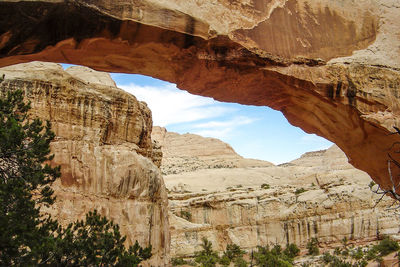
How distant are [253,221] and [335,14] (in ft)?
109

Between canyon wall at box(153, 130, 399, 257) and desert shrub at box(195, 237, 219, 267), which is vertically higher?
canyon wall at box(153, 130, 399, 257)

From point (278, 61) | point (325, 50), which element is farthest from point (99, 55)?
point (325, 50)

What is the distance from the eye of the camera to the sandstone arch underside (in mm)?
6148

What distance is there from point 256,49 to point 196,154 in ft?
359

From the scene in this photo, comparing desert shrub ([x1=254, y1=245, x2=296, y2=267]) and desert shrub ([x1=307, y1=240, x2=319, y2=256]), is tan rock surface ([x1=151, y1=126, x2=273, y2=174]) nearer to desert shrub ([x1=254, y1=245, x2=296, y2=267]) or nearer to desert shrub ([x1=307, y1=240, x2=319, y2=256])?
desert shrub ([x1=254, y1=245, x2=296, y2=267])

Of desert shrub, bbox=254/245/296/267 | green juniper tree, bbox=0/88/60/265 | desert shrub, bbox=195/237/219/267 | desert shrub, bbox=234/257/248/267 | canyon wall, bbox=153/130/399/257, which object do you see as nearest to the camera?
green juniper tree, bbox=0/88/60/265

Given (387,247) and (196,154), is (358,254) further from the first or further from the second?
(196,154)

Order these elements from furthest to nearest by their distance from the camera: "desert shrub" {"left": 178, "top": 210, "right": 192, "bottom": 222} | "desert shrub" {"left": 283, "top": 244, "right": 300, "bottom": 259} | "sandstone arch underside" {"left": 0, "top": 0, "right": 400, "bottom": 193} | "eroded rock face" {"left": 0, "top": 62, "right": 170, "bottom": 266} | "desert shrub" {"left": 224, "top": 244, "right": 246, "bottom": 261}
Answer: "desert shrub" {"left": 178, "top": 210, "right": 192, "bottom": 222} → "desert shrub" {"left": 224, "top": 244, "right": 246, "bottom": 261} → "desert shrub" {"left": 283, "top": 244, "right": 300, "bottom": 259} → "eroded rock face" {"left": 0, "top": 62, "right": 170, "bottom": 266} → "sandstone arch underside" {"left": 0, "top": 0, "right": 400, "bottom": 193}

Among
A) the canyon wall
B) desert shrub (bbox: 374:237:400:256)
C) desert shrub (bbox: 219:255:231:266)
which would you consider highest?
the canyon wall

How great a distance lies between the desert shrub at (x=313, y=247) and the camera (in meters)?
34.4

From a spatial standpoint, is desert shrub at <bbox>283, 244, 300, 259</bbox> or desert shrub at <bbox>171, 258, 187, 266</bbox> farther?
desert shrub at <bbox>283, 244, 300, 259</bbox>

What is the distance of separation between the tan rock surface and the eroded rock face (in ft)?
234

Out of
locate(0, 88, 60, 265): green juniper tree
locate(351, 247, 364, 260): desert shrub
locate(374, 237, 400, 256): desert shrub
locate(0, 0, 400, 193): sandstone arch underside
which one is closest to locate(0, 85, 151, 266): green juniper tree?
locate(0, 88, 60, 265): green juniper tree

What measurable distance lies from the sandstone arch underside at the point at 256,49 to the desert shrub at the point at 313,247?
27.5 m
